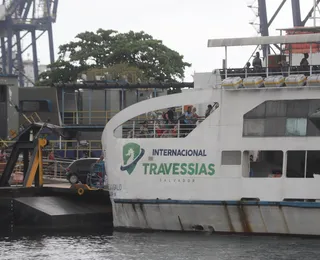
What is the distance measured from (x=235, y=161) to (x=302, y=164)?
2.25 meters

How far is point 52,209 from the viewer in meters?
38.5

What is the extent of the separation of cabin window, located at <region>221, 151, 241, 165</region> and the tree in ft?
140

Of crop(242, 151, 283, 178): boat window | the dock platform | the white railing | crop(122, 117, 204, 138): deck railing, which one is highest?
crop(122, 117, 204, 138): deck railing

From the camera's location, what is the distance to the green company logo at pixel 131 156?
36.0m

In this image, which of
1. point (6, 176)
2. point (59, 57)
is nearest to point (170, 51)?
point (59, 57)

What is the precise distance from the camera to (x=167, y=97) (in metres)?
35.8

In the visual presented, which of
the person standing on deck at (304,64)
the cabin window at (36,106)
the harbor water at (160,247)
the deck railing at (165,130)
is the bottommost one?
the harbor water at (160,247)

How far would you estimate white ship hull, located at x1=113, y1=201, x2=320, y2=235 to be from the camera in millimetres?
33719

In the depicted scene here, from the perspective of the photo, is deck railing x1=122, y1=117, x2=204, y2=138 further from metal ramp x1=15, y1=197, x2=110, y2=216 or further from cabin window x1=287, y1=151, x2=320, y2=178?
metal ramp x1=15, y1=197, x2=110, y2=216

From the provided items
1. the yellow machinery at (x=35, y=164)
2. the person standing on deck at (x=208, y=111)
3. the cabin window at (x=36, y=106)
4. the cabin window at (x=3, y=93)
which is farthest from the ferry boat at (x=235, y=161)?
the cabin window at (x=36, y=106)

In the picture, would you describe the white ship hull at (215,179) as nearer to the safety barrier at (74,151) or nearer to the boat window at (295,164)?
the boat window at (295,164)

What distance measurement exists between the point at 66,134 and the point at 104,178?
6.34 metres

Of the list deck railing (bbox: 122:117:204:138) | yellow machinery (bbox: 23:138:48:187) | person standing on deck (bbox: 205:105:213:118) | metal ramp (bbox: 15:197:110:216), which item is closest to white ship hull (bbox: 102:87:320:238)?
person standing on deck (bbox: 205:105:213:118)

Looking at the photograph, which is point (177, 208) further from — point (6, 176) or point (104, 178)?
point (6, 176)
